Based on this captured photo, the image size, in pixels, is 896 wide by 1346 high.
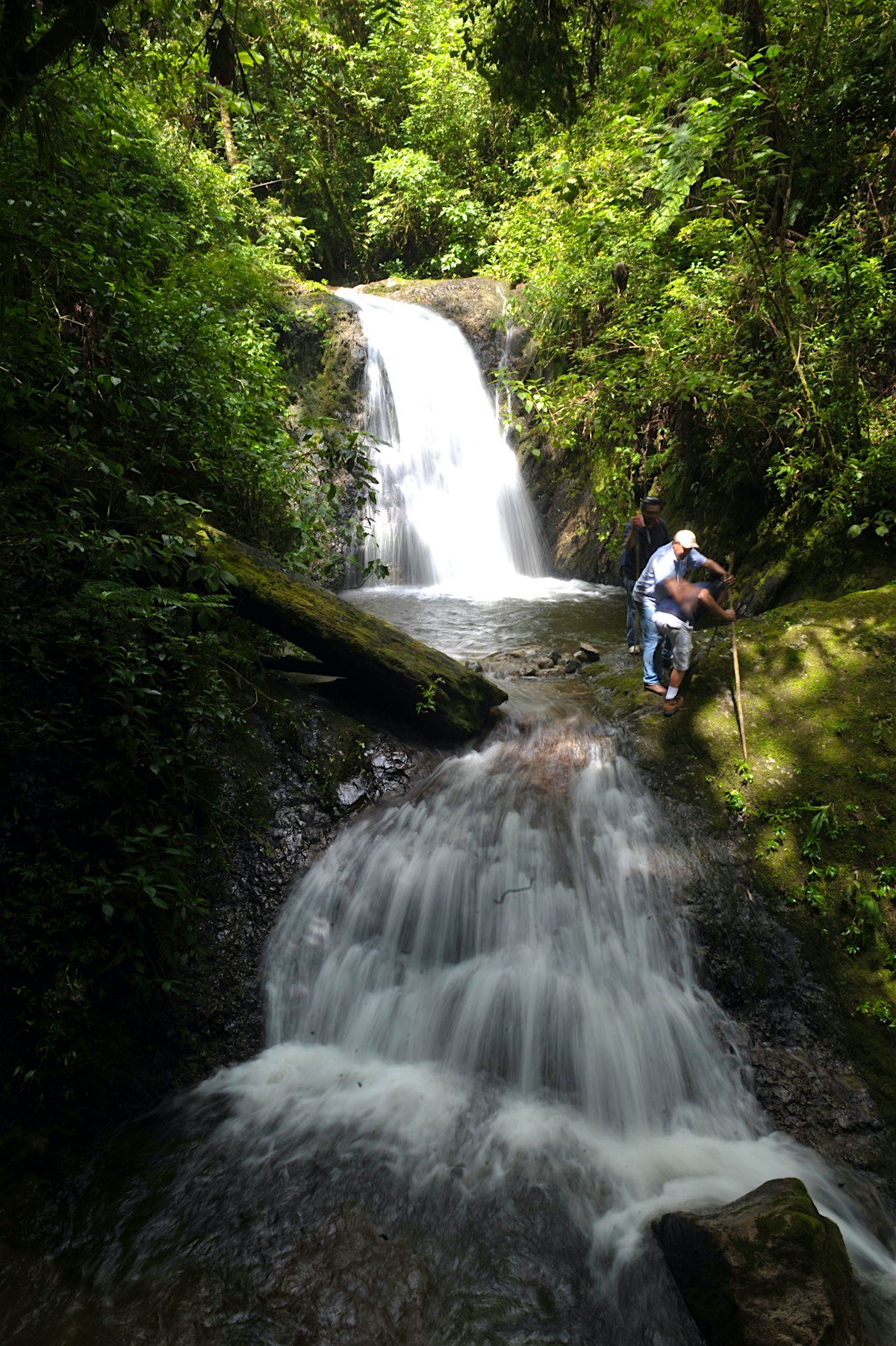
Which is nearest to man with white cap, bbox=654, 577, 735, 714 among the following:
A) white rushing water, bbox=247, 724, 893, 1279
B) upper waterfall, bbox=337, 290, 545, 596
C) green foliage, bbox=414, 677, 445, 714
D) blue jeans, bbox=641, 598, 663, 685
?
blue jeans, bbox=641, 598, 663, 685

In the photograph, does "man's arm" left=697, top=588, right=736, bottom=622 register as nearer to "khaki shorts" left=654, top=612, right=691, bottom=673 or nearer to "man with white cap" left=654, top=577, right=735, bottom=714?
"man with white cap" left=654, top=577, right=735, bottom=714

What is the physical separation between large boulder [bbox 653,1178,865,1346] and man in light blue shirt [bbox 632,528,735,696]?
12.1 feet

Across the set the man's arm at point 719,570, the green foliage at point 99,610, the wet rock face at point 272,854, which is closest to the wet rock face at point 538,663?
the wet rock face at point 272,854

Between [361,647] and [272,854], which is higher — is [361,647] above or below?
above

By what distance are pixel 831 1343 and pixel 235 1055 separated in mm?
3107

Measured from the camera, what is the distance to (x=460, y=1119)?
3.66 m

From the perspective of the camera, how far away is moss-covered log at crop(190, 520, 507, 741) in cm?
507

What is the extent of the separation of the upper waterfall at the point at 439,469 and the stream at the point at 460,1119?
8.27 m

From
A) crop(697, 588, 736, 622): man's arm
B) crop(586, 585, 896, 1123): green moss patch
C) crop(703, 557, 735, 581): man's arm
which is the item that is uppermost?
crop(703, 557, 735, 581): man's arm

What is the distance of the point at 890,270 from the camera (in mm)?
6293

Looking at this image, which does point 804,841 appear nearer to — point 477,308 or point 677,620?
point 677,620

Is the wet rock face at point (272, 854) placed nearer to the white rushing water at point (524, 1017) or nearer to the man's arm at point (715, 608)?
the white rushing water at point (524, 1017)

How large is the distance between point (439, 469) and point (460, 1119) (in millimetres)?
12852

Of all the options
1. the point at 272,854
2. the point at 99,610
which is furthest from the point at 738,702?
the point at 99,610
